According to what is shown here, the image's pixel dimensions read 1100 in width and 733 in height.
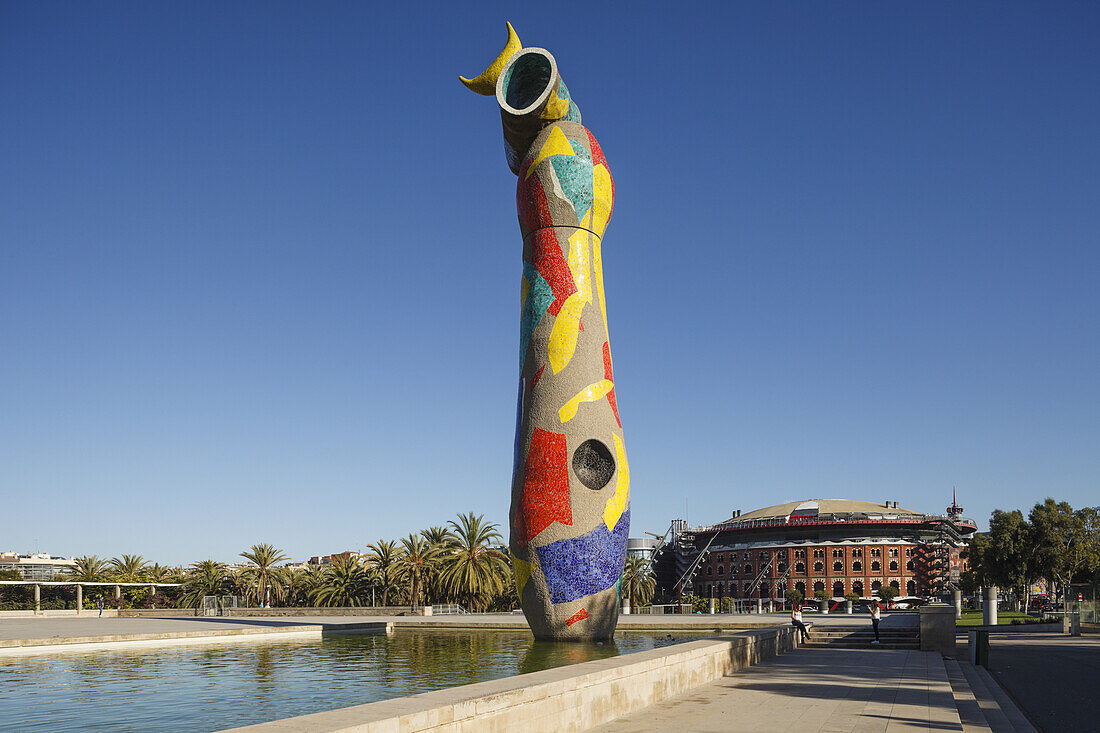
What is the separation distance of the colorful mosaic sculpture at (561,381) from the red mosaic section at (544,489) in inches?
1.0

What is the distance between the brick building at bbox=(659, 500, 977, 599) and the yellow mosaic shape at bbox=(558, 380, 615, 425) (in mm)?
95574

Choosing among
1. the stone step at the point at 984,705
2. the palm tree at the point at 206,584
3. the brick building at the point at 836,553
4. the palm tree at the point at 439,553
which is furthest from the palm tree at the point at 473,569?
the brick building at the point at 836,553

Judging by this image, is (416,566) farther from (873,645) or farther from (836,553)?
(836,553)

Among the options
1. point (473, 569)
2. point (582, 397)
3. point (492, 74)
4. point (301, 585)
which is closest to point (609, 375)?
point (582, 397)

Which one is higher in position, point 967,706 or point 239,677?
point 967,706

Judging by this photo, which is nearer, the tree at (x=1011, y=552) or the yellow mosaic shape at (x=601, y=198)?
the yellow mosaic shape at (x=601, y=198)

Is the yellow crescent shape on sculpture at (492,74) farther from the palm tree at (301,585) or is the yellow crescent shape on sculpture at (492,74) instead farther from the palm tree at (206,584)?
the palm tree at (206,584)

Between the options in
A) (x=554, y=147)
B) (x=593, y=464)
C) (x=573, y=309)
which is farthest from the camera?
(x=554, y=147)

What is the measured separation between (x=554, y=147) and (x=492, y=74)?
12.3 ft

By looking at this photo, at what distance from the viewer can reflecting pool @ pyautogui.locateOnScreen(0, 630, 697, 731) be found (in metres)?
11.5

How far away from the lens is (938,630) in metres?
21.8

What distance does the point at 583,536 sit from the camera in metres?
20.2

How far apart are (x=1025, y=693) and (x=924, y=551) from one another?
10309 cm

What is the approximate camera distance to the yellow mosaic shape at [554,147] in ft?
74.6
